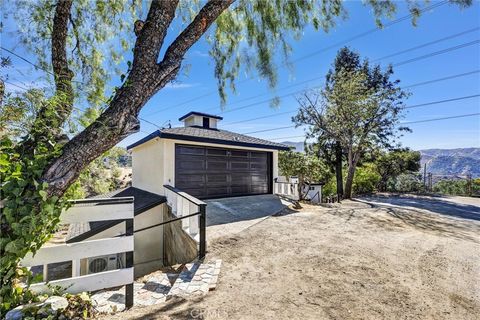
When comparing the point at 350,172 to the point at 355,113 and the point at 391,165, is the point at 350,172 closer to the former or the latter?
the point at 355,113

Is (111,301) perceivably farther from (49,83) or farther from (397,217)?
(397,217)

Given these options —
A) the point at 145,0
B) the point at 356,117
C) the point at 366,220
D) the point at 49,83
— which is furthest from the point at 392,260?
the point at 356,117

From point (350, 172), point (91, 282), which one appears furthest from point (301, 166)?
point (91, 282)

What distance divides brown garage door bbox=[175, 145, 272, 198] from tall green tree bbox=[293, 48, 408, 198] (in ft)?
15.9

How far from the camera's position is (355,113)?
40.8 ft

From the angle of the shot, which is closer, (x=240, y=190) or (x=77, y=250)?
(x=77, y=250)

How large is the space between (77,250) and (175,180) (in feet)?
19.6

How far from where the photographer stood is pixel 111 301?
119 inches

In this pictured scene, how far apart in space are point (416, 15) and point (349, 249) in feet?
15.1

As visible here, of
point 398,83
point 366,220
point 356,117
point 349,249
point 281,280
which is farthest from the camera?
point 398,83

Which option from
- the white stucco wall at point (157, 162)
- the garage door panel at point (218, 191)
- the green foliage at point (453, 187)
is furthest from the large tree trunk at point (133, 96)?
the green foliage at point (453, 187)

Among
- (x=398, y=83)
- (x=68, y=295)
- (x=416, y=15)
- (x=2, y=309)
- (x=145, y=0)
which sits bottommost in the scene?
(x=68, y=295)

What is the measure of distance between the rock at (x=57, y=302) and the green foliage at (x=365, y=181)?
53.9 feet

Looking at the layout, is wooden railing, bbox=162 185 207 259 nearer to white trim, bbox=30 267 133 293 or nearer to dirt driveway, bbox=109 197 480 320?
dirt driveway, bbox=109 197 480 320
